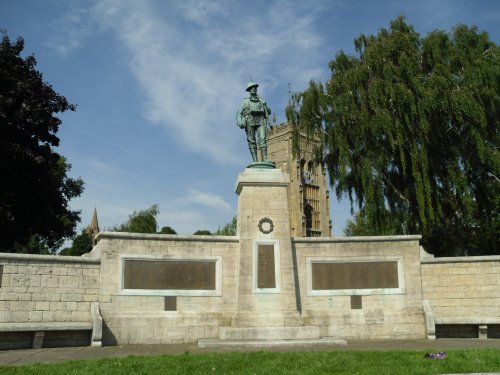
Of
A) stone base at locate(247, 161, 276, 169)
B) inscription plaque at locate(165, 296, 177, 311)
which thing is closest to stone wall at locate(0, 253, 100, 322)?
inscription plaque at locate(165, 296, 177, 311)

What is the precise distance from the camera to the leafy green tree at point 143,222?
5391 cm

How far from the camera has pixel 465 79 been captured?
74.1 feet

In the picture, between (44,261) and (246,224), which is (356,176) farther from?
(44,261)

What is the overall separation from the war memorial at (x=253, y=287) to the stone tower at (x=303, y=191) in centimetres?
6640

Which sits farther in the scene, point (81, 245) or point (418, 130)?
point (81, 245)

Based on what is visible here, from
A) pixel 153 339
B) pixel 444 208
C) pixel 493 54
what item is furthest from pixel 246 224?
pixel 493 54

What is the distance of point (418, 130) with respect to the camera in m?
22.3

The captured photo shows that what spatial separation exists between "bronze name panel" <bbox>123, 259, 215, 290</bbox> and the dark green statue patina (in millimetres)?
3968

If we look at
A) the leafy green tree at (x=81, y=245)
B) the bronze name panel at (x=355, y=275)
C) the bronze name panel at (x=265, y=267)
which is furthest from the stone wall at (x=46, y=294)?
the leafy green tree at (x=81, y=245)

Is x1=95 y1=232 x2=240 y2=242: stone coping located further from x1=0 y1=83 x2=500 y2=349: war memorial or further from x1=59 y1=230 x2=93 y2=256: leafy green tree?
x1=59 y1=230 x2=93 y2=256: leafy green tree

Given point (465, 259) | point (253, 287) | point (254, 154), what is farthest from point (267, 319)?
point (465, 259)

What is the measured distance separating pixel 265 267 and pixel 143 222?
4214cm

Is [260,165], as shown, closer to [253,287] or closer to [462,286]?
[253,287]

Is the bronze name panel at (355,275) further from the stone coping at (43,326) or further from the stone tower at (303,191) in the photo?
the stone tower at (303,191)
